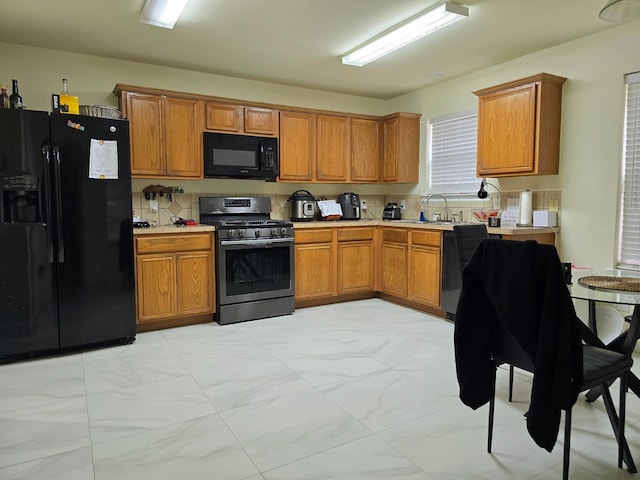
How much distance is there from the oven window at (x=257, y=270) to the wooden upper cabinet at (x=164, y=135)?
3.13ft

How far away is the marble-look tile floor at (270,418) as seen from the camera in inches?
77.4

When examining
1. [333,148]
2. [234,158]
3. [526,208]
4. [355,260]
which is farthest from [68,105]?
[526,208]

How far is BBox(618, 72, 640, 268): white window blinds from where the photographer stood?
11.4 ft

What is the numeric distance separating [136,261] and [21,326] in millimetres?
950

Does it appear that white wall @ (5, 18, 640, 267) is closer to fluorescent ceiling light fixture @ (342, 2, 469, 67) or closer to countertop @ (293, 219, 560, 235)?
countertop @ (293, 219, 560, 235)

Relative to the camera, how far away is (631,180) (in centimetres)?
352

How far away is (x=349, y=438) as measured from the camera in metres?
2.21

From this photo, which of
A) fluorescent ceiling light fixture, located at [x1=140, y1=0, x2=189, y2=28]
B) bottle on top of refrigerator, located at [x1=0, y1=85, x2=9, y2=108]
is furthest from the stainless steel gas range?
bottle on top of refrigerator, located at [x1=0, y1=85, x2=9, y2=108]

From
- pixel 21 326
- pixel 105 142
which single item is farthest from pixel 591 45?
pixel 21 326

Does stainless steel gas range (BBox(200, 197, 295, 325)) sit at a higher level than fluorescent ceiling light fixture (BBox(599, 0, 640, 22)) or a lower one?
lower

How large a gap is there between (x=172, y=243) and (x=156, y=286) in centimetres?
40

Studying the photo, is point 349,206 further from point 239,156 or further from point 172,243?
point 172,243

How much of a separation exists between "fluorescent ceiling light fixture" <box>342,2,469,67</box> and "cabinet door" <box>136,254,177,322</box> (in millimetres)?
2496

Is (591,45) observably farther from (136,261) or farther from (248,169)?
(136,261)
